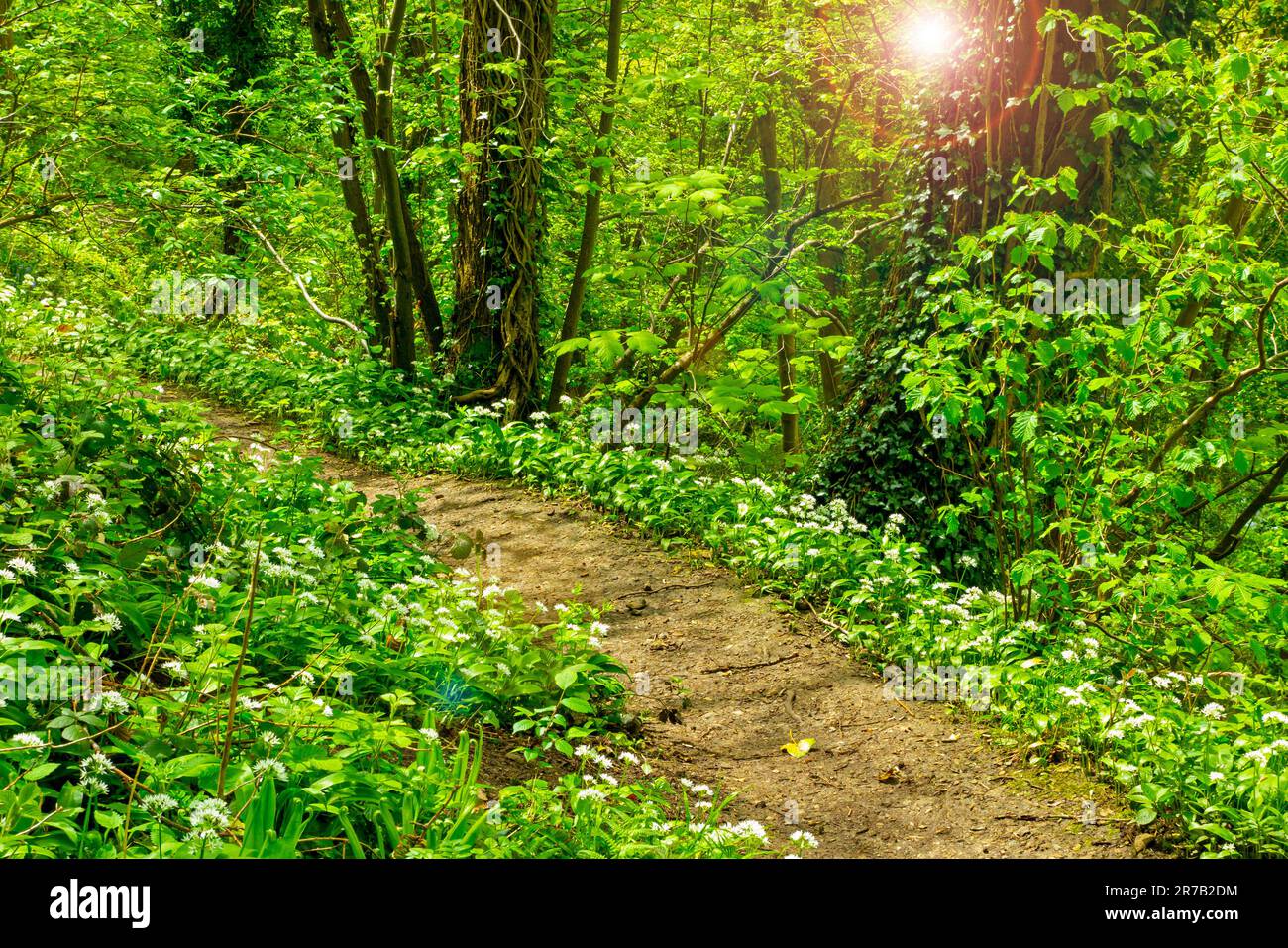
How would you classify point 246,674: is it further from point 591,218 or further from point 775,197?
point 775,197

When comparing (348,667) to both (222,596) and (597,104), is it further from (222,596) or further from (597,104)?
(597,104)

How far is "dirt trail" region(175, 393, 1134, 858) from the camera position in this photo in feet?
13.5

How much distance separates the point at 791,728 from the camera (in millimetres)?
5090

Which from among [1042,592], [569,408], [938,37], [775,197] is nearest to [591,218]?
[569,408]

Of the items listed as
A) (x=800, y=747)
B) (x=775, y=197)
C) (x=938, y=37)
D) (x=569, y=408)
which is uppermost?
(x=775, y=197)

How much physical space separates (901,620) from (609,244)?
1117 centimetres

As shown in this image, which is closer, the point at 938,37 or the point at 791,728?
the point at 791,728

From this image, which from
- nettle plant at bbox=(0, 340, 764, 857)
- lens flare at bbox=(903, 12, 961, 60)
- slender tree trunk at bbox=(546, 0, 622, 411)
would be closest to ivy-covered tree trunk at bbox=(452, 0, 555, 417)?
slender tree trunk at bbox=(546, 0, 622, 411)

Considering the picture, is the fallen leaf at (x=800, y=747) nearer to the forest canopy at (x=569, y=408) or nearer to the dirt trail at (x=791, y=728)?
the dirt trail at (x=791, y=728)

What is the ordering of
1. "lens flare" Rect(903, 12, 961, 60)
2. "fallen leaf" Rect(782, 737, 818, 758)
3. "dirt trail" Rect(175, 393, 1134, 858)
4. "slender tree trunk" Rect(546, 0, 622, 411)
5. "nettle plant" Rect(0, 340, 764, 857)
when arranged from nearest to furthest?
"nettle plant" Rect(0, 340, 764, 857) → "dirt trail" Rect(175, 393, 1134, 858) → "fallen leaf" Rect(782, 737, 818, 758) → "lens flare" Rect(903, 12, 961, 60) → "slender tree trunk" Rect(546, 0, 622, 411)

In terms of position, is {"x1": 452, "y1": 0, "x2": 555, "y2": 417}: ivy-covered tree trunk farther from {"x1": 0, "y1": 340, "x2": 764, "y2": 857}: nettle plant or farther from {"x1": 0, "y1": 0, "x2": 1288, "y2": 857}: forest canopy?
{"x1": 0, "y1": 340, "x2": 764, "y2": 857}: nettle plant

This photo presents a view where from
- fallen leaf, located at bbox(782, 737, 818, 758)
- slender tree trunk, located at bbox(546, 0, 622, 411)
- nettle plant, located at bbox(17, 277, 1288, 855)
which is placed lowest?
fallen leaf, located at bbox(782, 737, 818, 758)

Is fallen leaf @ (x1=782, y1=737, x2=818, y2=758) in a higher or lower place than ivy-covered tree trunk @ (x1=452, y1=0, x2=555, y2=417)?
lower

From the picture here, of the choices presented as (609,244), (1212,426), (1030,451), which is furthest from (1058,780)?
(1212,426)
